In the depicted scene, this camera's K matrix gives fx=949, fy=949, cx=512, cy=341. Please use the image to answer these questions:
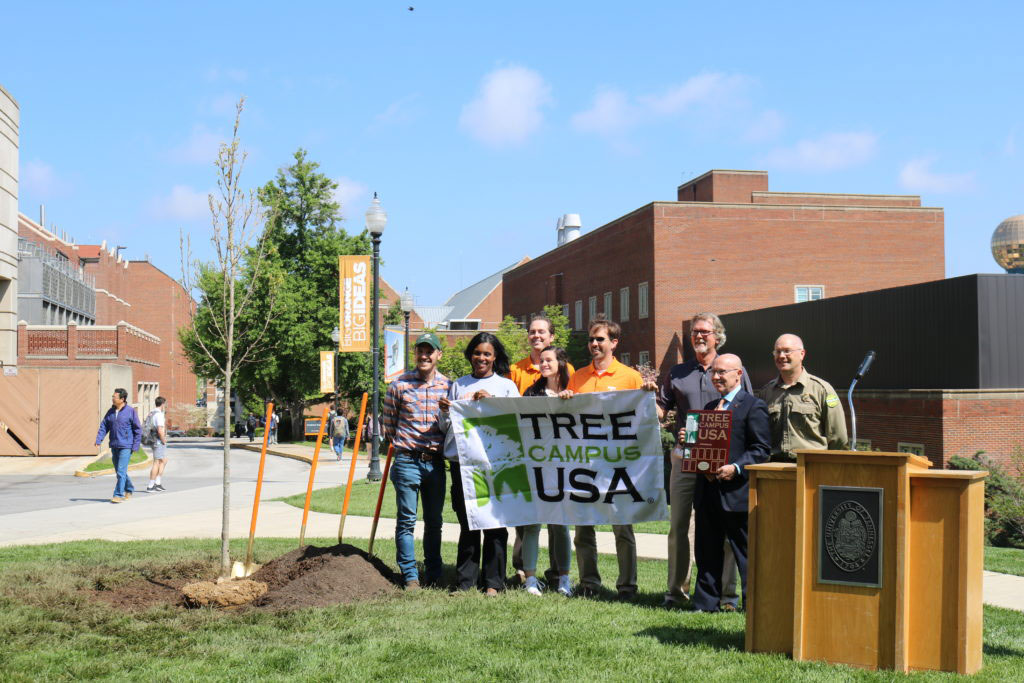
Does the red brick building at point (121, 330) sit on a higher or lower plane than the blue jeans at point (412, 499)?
higher

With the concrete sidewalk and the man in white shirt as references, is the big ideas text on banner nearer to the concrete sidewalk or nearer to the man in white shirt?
the man in white shirt

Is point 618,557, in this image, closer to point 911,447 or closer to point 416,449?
point 416,449

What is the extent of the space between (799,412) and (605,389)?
5.42 ft

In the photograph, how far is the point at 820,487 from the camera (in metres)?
5.57

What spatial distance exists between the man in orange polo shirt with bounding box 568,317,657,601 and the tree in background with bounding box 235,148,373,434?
4109 cm

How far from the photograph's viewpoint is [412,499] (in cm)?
788

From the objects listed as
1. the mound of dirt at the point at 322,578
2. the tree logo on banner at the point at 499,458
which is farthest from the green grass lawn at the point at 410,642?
the tree logo on banner at the point at 499,458

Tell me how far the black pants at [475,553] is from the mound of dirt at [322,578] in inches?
Result: 24.3

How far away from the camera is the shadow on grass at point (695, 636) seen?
237 inches

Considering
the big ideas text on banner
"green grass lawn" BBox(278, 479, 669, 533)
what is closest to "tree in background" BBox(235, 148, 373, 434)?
the big ideas text on banner

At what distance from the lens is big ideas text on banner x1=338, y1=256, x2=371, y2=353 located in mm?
33094

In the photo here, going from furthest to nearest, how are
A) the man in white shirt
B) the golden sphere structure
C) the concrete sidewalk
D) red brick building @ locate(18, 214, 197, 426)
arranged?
the golden sphere structure, red brick building @ locate(18, 214, 197, 426), the man in white shirt, the concrete sidewalk

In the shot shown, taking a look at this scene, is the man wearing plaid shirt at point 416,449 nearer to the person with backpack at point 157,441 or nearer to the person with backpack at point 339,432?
the person with backpack at point 157,441

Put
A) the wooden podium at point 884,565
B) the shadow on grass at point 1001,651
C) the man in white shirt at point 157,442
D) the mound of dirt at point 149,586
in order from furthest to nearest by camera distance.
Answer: the man in white shirt at point 157,442
the mound of dirt at point 149,586
the shadow on grass at point 1001,651
the wooden podium at point 884,565
